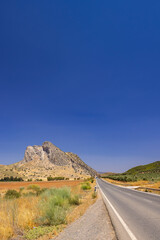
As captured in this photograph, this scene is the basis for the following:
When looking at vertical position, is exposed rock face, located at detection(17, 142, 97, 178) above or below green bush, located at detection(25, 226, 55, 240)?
above

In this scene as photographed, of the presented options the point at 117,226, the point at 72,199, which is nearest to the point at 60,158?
the point at 72,199

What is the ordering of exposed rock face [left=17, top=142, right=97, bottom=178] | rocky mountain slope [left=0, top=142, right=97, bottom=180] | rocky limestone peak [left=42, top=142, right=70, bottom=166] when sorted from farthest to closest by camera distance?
rocky limestone peak [left=42, top=142, right=70, bottom=166] < exposed rock face [left=17, top=142, right=97, bottom=178] < rocky mountain slope [left=0, top=142, right=97, bottom=180]

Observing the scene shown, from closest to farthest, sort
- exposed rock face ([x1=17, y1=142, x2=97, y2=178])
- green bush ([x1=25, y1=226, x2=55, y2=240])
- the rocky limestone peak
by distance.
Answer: green bush ([x1=25, y1=226, x2=55, y2=240])
exposed rock face ([x1=17, y1=142, x2=97, y2=178])
the rocky limestone peak

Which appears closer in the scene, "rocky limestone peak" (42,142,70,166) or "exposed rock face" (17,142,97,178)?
"exposed rock face" (17,142,97,178)

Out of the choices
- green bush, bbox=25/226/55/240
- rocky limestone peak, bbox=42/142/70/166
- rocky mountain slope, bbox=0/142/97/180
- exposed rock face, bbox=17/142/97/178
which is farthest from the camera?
rocky limestone peak, bbox=42/142/70/166

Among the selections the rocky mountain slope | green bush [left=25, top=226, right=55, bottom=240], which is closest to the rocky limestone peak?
the rocky mountain slope

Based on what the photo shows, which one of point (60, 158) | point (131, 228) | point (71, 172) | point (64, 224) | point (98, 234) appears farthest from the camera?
point (60, 158)

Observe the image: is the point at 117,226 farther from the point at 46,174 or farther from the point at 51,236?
the point at 46,174

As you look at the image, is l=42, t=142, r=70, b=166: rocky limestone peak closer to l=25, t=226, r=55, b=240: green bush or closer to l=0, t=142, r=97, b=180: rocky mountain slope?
l=0, t=142, r=97, b=180: rocky mountain slope

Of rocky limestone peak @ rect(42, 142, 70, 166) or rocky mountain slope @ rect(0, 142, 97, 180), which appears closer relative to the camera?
rocky mountain slope @ rect(0, 142, 97, 180)

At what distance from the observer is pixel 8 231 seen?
5766mm

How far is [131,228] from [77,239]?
2171 millimetres

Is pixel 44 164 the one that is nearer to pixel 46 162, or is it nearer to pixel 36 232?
pixel 46 162

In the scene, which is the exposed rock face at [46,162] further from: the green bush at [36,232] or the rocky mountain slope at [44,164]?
the green bush at [36,232]
